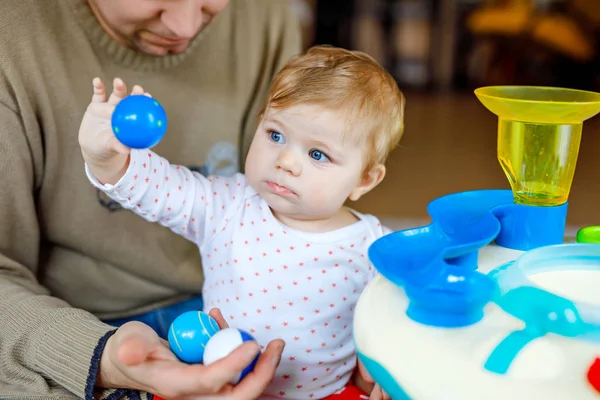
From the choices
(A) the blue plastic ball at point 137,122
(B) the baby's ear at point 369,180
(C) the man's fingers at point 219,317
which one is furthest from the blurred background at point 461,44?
(A) the blue plastic ball at point 137,122

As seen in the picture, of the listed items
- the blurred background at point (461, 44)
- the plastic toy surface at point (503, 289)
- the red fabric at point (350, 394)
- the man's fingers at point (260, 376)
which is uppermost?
the plastic toy surface at point (503, 289)

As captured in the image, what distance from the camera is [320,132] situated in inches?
34.2

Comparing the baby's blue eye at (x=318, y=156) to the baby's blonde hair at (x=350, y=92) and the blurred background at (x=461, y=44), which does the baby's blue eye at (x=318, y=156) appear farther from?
the blurred background at (x=461, y=44)

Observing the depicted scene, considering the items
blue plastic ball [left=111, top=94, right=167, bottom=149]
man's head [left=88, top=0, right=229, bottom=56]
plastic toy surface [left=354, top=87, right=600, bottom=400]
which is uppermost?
man's head [left=88, top=0, right=229, bottom=56]

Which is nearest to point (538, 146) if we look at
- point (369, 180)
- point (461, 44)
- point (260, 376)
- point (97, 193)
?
point (369, 180)

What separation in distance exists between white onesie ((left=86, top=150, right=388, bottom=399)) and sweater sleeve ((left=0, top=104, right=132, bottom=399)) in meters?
0.15

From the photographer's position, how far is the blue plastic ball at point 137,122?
0.72 metres

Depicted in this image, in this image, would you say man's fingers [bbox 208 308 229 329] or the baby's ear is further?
the baby's ear

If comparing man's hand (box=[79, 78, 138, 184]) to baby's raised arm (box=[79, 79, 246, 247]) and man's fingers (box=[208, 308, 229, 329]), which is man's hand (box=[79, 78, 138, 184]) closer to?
baby's raised arm (box=[79, 79, 246, 247])

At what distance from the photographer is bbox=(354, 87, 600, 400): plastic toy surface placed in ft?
1.96

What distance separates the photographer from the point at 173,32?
0.92 m

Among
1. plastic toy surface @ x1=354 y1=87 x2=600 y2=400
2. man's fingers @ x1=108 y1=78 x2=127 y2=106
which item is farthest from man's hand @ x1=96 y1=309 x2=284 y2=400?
man's fingers @ x1=108 y1=78 x2=127 y2=106

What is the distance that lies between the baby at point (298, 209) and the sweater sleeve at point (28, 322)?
0.48ft

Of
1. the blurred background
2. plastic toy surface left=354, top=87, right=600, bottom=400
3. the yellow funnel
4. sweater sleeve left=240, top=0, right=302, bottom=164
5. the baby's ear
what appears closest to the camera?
plastic toy surface left=354, top=87, right=600, bottom=400
